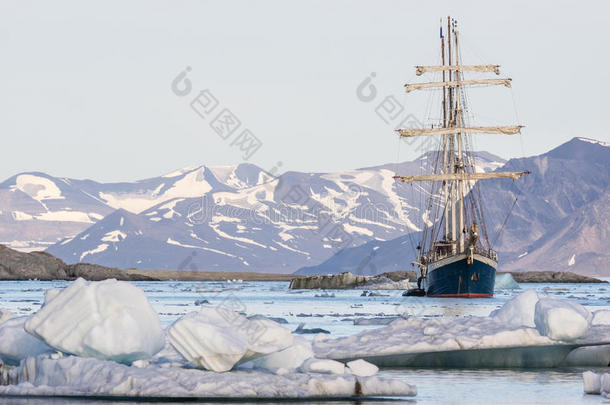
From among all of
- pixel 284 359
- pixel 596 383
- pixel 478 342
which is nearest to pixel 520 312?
pixel 478 342

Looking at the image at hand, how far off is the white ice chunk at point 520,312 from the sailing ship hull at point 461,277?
249 ft

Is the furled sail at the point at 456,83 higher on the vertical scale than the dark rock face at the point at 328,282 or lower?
higher

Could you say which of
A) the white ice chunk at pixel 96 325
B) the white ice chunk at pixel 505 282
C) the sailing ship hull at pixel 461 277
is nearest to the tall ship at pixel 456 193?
the sailing ship hull at pixel 461 277

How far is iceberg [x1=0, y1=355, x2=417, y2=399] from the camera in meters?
19.1

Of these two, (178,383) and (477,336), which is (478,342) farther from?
(178,383)

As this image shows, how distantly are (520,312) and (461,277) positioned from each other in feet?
252

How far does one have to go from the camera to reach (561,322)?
79.2ft

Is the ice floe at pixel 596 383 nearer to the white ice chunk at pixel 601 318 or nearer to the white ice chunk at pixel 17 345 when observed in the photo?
the white ice chunk at pixel 601 318

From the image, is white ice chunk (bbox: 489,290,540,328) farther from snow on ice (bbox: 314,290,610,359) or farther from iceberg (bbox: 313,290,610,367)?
snow on ice (bbox: 314,290,610,359)

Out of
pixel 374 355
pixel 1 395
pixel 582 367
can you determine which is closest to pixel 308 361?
pixel 374 355

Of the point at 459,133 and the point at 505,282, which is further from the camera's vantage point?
the point at 505,282

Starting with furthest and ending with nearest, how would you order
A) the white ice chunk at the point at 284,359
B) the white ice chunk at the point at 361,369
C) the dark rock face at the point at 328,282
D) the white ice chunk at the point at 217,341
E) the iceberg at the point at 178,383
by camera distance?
1. the dark rock face at the point at 328,282
2. the white ice chunk at the point at 284,359
3. the white ice chunk at the point at 361,369
4. the white ice chunk at the point at 217,341
5. the iceberg at the point at 178,383

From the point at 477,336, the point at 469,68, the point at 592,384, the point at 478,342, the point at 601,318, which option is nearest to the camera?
the point at 592,384

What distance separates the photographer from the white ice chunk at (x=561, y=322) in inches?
949
